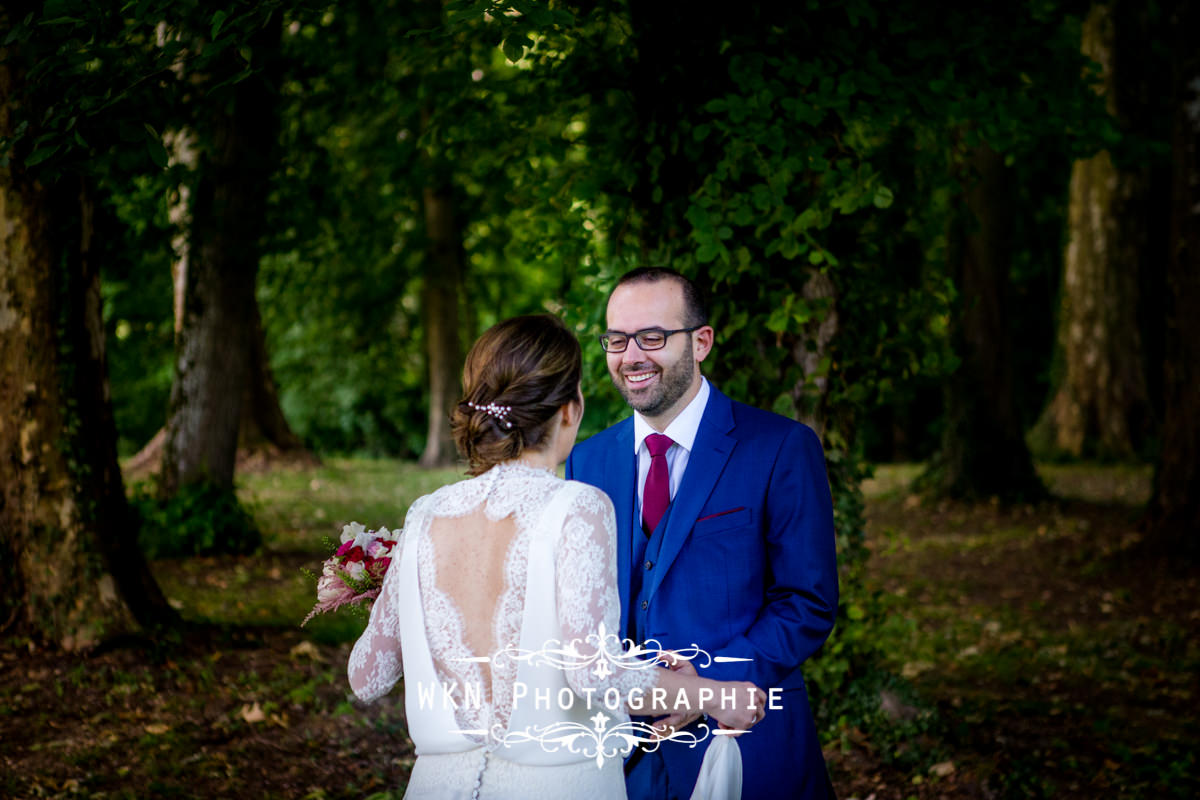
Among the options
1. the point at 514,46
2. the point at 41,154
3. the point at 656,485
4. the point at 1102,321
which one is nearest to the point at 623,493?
the point at 656,485

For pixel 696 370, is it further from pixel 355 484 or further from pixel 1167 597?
pixel 355 484

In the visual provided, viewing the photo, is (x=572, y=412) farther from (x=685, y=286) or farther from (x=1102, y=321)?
(x=1102, y=321)

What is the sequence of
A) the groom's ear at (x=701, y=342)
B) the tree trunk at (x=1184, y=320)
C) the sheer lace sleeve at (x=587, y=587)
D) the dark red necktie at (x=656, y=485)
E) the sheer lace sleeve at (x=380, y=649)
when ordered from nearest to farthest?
the sheer lace sleeve at (x=587, y=587) < the sheer lace sleeve at (x=380, y=649) < the dark red necktie at (x=656, y=485) < the groom's ear at (x=701, y=342) < the tree trunk at (x=1184, y=320)

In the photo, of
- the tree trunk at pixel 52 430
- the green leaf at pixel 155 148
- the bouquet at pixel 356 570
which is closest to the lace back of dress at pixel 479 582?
the bouquet at pixel 356 570

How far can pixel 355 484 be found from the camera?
54.5 ft

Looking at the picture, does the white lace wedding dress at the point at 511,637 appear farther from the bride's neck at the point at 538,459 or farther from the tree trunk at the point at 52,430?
the tree trunk at the point at 52,430

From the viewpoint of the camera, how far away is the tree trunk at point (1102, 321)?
15.2 meters

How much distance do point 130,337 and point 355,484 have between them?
6003 millimetres

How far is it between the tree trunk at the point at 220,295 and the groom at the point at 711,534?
757 centimetres

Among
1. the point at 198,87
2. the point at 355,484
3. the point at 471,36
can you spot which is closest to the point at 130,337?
the point at 355,484

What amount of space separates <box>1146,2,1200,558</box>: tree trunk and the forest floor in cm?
47

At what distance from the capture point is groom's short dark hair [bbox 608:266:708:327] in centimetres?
291

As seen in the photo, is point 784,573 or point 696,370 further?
point 696,370

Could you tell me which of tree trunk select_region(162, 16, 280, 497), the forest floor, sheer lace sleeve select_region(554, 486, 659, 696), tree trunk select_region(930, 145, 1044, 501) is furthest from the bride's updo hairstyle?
tree trunk select_region(930, 145, 1044, 501)
